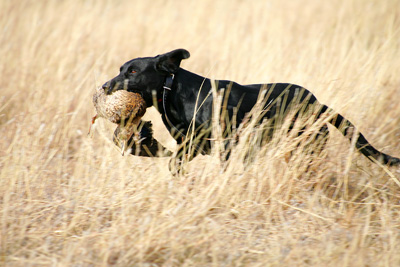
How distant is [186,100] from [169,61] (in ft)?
1.16

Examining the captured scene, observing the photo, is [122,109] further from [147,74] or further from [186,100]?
[186,100]

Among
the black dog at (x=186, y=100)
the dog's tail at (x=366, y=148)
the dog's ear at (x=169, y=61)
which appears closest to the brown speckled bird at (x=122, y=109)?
the black dog at (x=186, y=100)

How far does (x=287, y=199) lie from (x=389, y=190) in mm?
899

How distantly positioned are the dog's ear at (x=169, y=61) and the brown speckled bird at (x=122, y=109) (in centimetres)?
31

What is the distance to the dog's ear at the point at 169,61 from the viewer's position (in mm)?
3643

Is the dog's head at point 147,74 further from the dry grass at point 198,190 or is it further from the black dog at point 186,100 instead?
the dry grass at point 198,190

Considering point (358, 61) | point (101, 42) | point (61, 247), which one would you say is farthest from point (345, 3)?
point (61, 247)

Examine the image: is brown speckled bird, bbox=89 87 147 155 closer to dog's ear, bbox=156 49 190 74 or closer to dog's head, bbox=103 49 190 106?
dog's head, bbox=103 49 190 106

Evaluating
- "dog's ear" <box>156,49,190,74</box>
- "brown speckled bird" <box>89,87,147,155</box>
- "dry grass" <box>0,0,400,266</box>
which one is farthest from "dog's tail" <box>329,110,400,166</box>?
"brown speckled bird" <box>89,87,147,155</box>

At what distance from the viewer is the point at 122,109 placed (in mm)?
3512

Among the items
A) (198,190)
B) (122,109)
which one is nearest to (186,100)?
(122,109)

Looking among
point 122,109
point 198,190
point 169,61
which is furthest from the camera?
point 169,61

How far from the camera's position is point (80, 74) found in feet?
19.3

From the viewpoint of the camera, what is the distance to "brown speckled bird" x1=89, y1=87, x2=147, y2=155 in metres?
3.52
